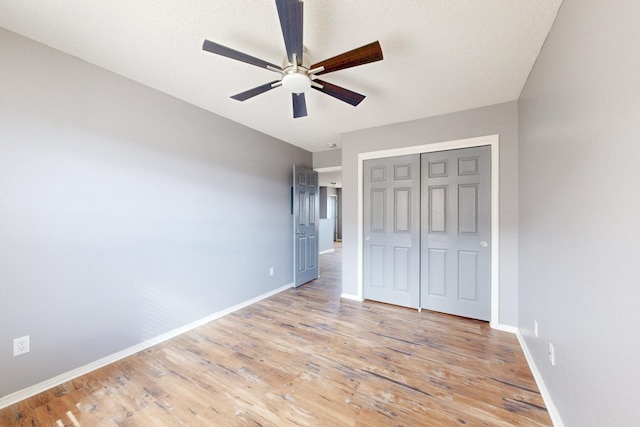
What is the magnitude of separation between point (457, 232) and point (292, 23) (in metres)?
2.71

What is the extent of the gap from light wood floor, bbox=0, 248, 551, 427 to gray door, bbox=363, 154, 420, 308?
0.56 metres

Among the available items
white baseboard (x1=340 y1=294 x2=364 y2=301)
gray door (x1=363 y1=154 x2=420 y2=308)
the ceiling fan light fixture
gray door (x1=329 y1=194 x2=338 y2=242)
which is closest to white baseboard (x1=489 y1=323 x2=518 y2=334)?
gray door (x1=363 y1=154 x2=420 y2=308)

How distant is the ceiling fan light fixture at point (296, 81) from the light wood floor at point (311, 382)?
2.22 meters

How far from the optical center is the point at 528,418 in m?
1.48

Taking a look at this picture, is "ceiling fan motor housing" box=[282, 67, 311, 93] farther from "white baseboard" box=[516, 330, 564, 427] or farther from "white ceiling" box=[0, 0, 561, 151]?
"white baseboard" box=[516, 330, 564, 427]

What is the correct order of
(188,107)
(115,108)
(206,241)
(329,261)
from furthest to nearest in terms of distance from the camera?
1. (329,261)
2. (206,241)
3. (188,107)
4. (115,108)

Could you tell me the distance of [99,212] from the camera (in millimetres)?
1984

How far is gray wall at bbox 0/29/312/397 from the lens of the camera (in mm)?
1629

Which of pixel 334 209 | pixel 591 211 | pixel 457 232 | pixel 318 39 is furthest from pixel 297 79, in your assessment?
pixel 334 209

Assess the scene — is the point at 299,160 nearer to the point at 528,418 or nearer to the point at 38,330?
the point at 38,330

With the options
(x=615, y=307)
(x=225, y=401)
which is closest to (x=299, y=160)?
(x=225, y=401)

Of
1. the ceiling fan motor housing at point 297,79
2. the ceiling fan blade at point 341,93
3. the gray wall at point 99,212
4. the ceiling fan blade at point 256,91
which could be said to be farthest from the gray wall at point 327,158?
the ceiling fan motor housing at point 297,79

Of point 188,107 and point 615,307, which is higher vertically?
point 188,107

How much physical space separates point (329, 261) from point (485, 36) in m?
5.51
